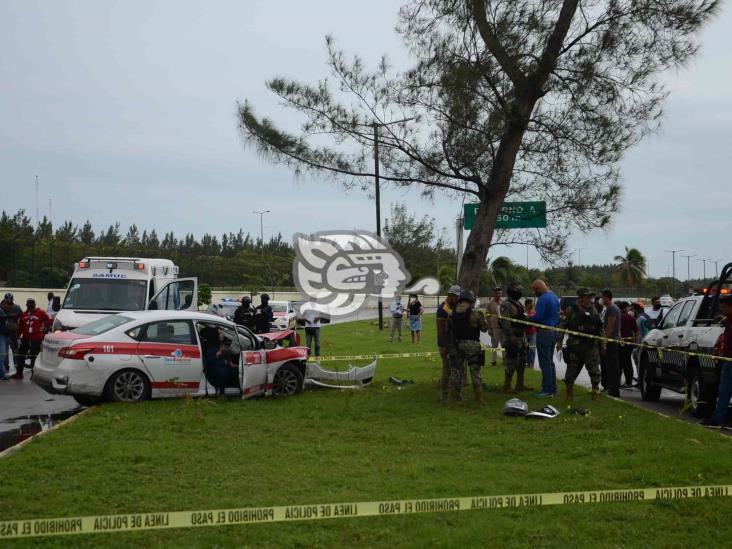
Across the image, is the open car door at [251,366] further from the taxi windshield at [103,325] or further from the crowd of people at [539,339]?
the crowd of people at [539,339]

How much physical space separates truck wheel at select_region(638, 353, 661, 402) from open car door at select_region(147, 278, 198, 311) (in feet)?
31.7

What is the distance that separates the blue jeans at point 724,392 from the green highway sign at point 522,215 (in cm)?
437

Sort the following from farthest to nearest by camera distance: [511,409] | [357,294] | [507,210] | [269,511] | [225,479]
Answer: [357,294]
[507,210]
[511,409]
[225,479]
[269,511]

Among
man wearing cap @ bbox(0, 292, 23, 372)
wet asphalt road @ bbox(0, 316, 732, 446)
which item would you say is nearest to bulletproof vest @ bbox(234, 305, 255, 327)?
wet asphalt road @ bbox(0, 316, 732, 446)

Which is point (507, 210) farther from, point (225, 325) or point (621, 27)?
point (225, 325)

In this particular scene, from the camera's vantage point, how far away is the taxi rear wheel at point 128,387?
1212 cm

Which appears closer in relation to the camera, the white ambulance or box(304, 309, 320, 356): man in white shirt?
the white ambulance

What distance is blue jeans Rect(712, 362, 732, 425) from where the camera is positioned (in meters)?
10.4

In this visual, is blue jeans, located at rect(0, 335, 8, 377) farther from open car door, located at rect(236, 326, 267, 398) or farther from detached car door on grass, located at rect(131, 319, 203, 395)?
open car door, located at rect(236, 326, 267, 398)

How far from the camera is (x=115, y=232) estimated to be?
82375 mm

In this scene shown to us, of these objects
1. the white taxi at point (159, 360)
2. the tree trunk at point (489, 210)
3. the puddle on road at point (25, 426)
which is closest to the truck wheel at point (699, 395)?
the tree trunk at point (489, 210)

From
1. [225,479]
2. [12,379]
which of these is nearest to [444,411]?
[225,479]

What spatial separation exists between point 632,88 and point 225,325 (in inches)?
279

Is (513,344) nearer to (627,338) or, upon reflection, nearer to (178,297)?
(627,338)
